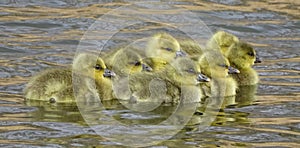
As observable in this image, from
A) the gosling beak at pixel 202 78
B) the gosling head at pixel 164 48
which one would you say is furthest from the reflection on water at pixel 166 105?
the gosling head at pixel 164 48

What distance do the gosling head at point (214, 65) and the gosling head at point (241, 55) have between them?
341mm

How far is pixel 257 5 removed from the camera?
10492 millimetres

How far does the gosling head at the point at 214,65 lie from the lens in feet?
23.4

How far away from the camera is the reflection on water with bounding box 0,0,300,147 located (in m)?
5.73

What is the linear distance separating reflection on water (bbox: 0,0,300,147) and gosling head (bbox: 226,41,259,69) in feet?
0.65

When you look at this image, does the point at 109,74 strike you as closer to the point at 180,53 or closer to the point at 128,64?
the point at 128,64

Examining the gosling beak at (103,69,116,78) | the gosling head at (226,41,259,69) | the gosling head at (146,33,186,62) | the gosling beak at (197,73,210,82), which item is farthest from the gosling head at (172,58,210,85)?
the gosling head at (226,41,259,69)

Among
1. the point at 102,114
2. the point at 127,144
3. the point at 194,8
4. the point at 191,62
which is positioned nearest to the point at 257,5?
the point at 194,8

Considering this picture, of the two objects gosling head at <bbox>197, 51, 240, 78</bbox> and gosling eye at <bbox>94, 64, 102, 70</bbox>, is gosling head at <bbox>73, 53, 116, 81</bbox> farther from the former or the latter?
gosling head at <bbox>197, 51, 240, 78</bbox>

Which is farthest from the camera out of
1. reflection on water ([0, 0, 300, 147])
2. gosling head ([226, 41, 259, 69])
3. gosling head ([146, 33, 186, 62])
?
gosling head ([226, 41, 259, 69])

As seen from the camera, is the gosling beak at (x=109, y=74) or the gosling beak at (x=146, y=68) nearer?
the gosling beak at (x=109, y=74)

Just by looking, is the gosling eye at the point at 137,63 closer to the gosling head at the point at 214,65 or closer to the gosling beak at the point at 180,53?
the gosling beak at the point at 180,53

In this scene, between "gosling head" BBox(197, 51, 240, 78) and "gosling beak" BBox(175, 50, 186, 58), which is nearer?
"gosling head" BBox(197, 51, 240, 78)

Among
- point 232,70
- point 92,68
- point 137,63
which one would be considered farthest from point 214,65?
point 92,68
